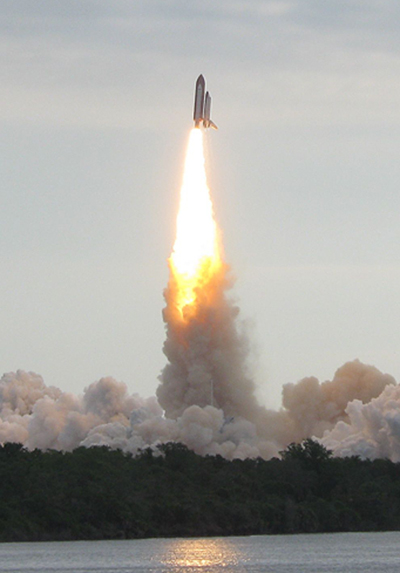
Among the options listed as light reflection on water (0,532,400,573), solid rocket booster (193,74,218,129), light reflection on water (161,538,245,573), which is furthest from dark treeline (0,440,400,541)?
solid rocket booster (193,74,218,129)

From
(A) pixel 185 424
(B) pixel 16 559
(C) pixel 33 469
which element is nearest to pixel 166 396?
(A) pixel 185 424

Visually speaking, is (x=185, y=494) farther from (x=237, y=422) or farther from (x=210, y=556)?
(x=210, y=556)

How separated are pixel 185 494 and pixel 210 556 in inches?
578

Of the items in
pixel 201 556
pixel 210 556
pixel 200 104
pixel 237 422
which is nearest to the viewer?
pixel 201 556

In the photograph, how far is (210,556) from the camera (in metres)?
112

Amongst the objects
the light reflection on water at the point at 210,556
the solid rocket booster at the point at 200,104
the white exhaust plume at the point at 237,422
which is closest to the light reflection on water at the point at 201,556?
the light reflection on water at the point at 210,556

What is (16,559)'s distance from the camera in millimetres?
110312

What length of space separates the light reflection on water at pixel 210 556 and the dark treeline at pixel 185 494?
47.0 inches

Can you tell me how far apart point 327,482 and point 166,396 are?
12951 millimetres

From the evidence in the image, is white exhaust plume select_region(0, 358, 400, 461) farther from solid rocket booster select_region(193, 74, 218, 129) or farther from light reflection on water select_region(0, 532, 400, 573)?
solid rocket booster select_region(193, 74, 218, 129)

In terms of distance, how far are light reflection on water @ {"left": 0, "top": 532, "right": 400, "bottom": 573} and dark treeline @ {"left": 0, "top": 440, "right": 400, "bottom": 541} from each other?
1.19 meters

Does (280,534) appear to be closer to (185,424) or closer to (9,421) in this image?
(185,424)

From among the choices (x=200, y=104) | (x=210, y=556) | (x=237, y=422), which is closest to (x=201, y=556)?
(x=210, y=556)

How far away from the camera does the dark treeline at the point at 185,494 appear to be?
398 ft
